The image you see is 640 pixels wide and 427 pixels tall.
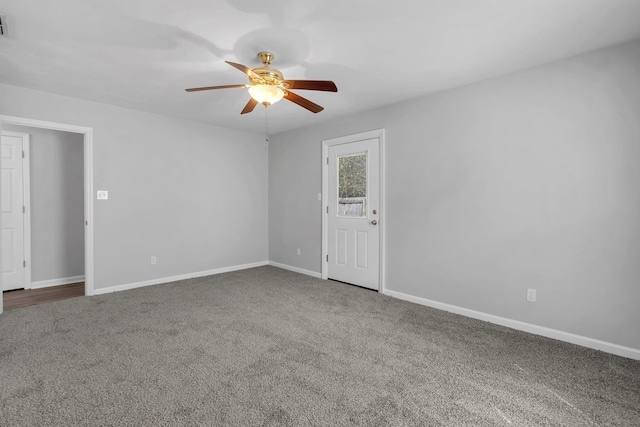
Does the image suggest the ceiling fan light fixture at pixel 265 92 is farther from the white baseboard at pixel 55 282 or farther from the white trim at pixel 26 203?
the white baseboard at pixel 55 282

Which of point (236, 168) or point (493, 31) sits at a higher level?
point (493, 31)

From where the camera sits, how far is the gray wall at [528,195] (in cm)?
249

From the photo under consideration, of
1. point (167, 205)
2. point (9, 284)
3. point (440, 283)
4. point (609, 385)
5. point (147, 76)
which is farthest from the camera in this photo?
point (167, 205)

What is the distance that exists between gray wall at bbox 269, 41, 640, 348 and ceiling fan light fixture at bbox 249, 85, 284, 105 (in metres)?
1.92

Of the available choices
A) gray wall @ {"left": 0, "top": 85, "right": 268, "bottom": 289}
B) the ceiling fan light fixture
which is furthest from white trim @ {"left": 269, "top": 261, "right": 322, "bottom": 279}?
the ceiling fan light fixture

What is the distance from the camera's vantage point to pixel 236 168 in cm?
544

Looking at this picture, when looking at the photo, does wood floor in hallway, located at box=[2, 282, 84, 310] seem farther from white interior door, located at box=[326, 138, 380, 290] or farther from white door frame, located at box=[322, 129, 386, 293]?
white interior door, located at box=[326, 138, 380, 290]

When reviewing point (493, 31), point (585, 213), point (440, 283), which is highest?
point (493, 31)

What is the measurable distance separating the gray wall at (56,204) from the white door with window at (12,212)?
117 mm

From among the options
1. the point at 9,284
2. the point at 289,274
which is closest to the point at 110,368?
the point at 289,274

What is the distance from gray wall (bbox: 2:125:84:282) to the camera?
175 inches

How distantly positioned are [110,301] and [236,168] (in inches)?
106

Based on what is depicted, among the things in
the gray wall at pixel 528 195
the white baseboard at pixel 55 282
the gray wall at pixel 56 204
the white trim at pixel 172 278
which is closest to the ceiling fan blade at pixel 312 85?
the gray wall at pixel 528 195

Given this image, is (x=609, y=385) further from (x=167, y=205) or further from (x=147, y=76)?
(x=167, y=205)
